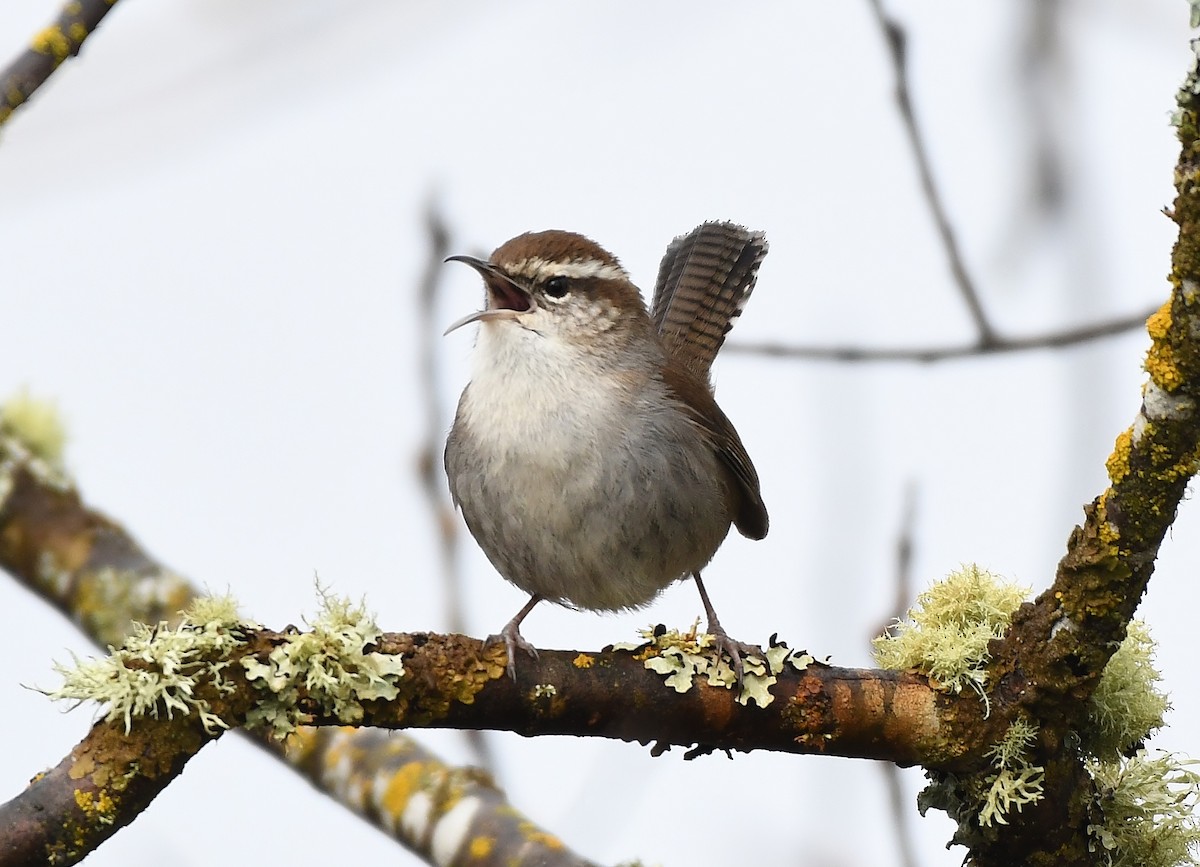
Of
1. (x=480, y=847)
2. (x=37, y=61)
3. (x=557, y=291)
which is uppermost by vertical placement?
(x=557, y=291)

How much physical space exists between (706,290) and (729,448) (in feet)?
3.87

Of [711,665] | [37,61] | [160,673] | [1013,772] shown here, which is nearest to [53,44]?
[37,61]

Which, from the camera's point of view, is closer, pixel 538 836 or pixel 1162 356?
pixel 1162 356

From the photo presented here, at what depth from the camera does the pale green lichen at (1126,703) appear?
9.26ft

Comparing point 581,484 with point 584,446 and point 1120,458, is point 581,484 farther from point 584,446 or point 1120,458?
point 1120,458

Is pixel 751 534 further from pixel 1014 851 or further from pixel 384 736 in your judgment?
pixel 1014 851

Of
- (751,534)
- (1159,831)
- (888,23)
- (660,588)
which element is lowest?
(1159,831)

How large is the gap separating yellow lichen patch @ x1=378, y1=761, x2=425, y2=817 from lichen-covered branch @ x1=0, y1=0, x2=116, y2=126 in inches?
79.8

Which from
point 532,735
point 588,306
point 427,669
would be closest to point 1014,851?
point 532,735

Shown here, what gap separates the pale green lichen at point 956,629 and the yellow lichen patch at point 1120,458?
1.84 ft

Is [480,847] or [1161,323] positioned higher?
[1161,323]

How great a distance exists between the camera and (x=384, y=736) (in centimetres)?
399

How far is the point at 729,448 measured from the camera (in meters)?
4.34

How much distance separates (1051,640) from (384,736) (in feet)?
6.56
